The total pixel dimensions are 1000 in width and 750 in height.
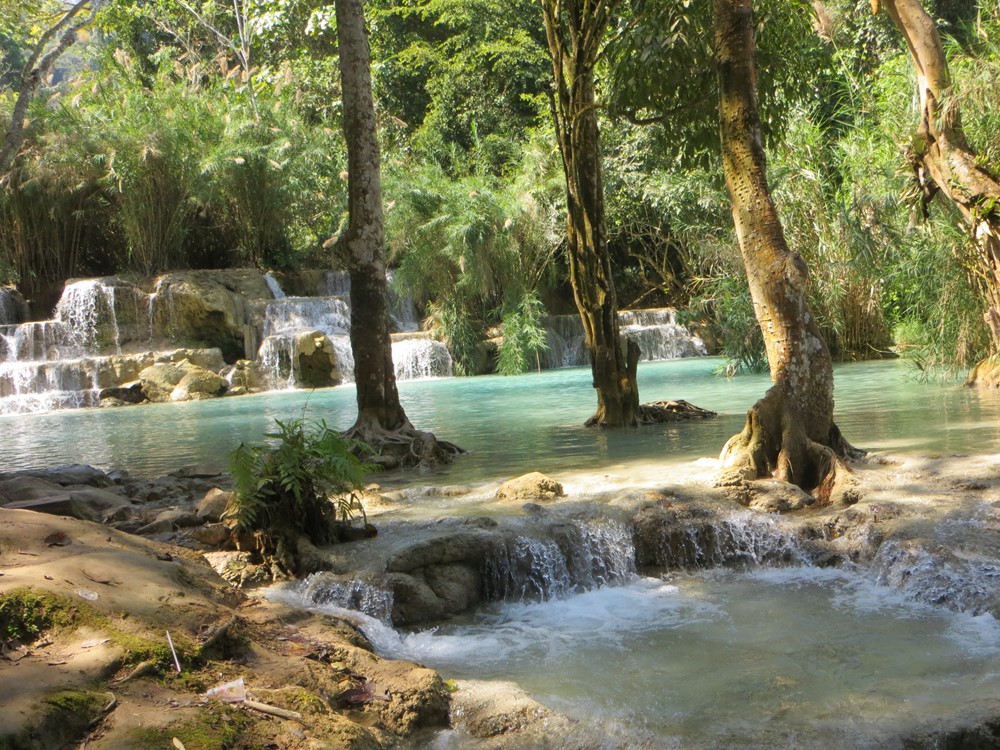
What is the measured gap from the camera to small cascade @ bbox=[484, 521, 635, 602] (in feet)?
18.8

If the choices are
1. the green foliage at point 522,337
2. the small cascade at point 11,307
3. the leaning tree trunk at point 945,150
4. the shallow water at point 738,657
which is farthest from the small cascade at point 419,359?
the shallow water at point 738,657

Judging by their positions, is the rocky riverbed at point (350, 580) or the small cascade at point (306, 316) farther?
the small cascade at point (306, 316)

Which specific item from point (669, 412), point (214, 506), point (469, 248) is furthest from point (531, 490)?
point (469, 248)

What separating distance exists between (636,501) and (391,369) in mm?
4072

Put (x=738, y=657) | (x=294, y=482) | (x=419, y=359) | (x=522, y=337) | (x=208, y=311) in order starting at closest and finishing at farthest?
(x=738, y=657) → (x=294, y=482) → (x=208, y=311) → (x=419, y=359) → (x=522, y=337)

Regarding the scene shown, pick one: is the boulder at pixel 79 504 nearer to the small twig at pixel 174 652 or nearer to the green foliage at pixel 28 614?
the green foliage at pixel 28 614

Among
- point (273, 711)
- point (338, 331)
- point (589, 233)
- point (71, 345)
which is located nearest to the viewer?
point (273, 711)

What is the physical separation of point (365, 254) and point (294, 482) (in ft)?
15.0

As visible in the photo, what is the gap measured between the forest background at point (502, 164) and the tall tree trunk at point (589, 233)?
0.48 metres

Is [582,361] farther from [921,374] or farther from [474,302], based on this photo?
[921,374]

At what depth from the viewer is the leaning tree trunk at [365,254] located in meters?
9.70

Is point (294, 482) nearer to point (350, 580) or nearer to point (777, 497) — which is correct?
point (350, 580)

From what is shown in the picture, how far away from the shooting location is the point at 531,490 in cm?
704

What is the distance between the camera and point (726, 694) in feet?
13.2
